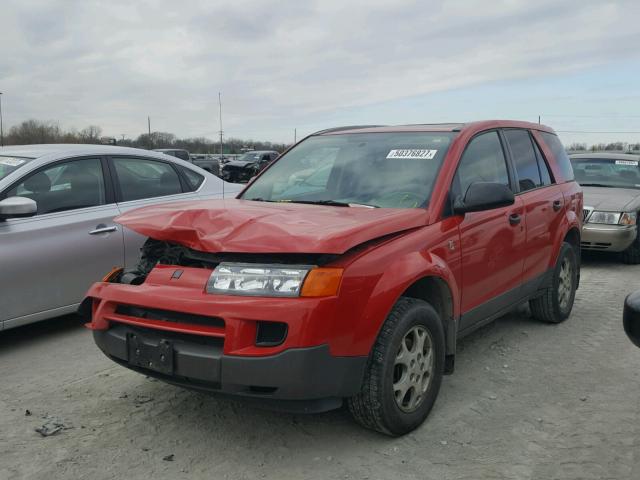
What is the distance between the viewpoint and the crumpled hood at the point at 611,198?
27.4ft

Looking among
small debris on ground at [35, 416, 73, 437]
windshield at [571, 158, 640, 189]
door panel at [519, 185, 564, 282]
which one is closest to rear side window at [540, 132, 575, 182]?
door panel at [519, 185, 564, 282]

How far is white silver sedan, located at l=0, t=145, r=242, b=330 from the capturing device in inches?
177

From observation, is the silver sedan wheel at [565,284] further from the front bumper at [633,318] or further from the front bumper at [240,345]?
the front bumper at [633,318]

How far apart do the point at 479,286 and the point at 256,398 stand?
1.80 m

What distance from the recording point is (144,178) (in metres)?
5.75

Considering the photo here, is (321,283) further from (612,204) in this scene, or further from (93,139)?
(93,139)

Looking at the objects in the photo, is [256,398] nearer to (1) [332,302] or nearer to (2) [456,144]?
(1) [332,302]

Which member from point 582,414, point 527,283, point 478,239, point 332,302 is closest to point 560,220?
point 527,283

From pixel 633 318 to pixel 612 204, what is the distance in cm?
725

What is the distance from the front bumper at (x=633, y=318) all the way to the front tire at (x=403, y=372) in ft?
4.02

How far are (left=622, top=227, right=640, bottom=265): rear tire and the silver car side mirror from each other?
7673mm

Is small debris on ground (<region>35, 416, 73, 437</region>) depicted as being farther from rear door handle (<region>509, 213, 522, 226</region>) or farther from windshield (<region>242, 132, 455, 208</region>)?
rear door handle (<region>509, 213, 522, 226</region>)

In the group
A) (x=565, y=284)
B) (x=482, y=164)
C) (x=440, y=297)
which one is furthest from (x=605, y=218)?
(x=440, y=297)

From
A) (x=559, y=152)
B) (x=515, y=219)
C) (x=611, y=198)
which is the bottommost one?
(x=611, y=198)
